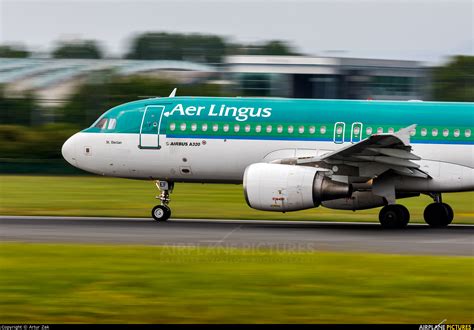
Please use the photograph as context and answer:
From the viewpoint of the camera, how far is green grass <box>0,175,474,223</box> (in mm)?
29116

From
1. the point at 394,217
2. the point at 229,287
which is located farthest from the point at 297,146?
the point at 229,287

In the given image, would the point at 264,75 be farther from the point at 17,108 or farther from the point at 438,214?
the point at 438,214

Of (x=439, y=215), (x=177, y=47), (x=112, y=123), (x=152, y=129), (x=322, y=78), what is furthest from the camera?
(x=177, y=47)

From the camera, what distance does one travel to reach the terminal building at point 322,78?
2864 inches

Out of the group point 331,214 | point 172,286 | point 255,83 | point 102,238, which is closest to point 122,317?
point 172,286

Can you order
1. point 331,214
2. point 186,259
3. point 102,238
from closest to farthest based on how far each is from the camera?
point 186,259 < point 102,238 < point 331,214

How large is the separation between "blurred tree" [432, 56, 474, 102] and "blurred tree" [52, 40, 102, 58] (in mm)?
35005

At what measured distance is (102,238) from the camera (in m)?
21.2

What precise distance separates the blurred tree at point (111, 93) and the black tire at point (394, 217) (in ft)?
126

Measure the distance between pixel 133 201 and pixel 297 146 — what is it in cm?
1051

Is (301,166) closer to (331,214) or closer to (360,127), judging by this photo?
(360,127)

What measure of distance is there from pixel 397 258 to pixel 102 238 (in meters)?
7.20

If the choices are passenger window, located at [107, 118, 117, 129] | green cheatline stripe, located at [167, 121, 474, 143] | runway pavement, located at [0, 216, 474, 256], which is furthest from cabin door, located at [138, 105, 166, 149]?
runway pavement, located at [0, 216, 474, 256]

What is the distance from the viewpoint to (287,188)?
22.9 metres
